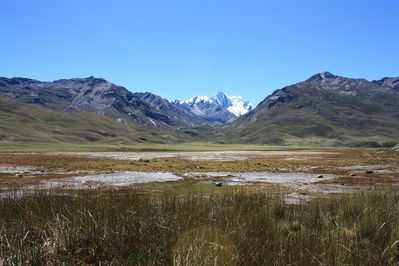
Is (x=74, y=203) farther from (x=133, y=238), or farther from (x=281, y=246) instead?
(x=281, y=246)

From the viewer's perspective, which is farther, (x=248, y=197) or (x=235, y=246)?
(x=248, y=197)

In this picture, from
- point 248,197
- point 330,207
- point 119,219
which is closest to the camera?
point 119,219

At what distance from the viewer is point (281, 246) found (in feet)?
23.9

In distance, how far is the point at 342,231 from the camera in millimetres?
9828

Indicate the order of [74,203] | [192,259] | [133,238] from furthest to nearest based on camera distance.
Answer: [74,203]
[133,238]
[192,259]

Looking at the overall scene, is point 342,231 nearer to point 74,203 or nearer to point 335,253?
point 335,253

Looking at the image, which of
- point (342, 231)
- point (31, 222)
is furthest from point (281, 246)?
point (31, 222)

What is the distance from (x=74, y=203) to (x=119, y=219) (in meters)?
2.87

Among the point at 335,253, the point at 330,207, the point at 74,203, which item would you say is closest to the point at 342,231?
the point at 335,253

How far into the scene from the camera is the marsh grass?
7.00m

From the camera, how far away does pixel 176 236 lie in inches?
316

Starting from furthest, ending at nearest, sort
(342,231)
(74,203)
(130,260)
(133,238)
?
(74,203), (342,231), (133,238), (130,260)

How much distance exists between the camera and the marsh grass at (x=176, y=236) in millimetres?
7004

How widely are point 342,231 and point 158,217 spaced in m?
4.02
